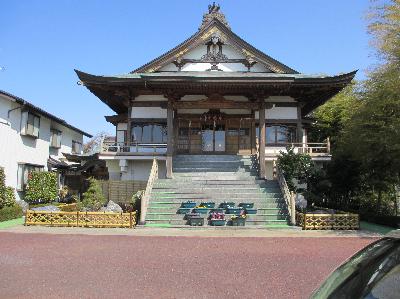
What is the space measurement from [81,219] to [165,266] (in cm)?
977

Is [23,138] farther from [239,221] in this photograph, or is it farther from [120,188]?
[239,221]

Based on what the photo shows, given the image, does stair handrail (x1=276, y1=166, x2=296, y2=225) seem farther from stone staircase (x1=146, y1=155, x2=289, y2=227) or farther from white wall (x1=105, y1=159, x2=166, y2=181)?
white wall (x1=105, y1=159, x2=166, y2=181)

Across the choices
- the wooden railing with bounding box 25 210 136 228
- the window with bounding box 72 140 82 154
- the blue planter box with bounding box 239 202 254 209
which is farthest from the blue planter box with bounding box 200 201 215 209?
the window with bounding box 72 140 82 154

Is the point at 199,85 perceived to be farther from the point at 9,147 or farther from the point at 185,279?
the point at 185,279

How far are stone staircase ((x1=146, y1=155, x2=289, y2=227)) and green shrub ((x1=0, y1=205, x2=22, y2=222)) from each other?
732 cm

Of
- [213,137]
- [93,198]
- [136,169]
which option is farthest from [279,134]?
[93,198]

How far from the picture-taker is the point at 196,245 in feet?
42.6

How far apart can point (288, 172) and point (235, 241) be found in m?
8.62

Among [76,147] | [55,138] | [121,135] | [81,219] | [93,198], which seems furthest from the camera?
[76,147]

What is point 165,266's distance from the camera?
9547 mm

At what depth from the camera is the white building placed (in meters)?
24.8

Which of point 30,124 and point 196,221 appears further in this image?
point 30,124

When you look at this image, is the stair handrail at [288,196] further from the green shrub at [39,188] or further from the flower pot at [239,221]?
the green shrub at [39,188]

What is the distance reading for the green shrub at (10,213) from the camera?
20078 mm
